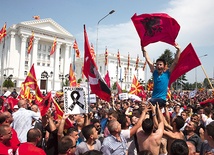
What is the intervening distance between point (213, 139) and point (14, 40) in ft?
189

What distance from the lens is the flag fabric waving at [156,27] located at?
536 cm

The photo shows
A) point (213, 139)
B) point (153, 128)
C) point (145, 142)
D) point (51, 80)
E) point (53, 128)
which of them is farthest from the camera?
point (51, 80)

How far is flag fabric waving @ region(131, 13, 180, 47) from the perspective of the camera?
5.36 m

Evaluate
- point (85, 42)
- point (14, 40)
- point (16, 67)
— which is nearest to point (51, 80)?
point (16, 67)

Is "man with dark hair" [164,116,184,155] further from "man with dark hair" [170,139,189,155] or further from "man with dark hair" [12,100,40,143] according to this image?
"man with dark hair" [12,100,40,143]

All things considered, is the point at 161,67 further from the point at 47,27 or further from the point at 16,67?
the point at 47,27

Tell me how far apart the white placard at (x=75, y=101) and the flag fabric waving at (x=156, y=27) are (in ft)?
5.95

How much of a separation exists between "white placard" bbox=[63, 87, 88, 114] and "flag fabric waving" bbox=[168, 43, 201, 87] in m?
2.51

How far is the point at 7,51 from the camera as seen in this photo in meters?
56.2

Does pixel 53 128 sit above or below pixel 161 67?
below

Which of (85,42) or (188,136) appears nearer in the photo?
(188,136)

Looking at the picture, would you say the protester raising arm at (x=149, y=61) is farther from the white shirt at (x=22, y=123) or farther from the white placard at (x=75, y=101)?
the white shirt at (x=22, y=123)

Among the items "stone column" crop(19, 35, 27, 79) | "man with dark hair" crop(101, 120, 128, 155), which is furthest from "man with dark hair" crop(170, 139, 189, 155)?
"stone column" crop(19, 35, 27, 79)

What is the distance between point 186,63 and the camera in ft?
21.1
